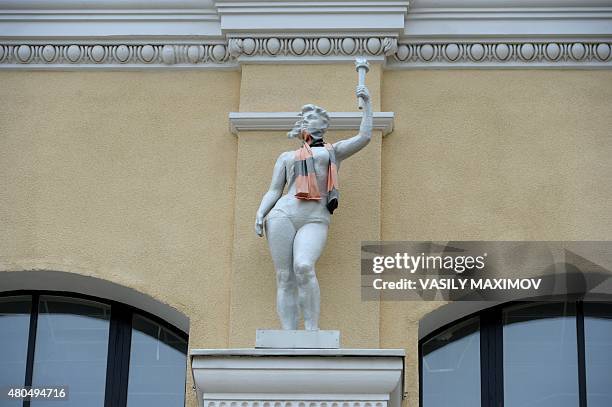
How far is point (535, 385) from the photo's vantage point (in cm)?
1346

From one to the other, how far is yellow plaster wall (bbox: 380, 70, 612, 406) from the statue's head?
88cm

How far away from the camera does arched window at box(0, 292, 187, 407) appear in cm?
1372

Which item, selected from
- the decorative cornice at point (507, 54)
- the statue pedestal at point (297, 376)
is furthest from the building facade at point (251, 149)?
the statue pedestal at point (297, 376)

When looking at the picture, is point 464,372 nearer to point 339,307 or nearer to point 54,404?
point 339,307

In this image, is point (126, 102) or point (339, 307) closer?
point (339, 307)

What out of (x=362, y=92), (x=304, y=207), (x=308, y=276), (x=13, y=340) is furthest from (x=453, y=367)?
(x=13, y=340)

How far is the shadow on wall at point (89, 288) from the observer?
530 inches

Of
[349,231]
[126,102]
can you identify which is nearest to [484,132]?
[349,231]

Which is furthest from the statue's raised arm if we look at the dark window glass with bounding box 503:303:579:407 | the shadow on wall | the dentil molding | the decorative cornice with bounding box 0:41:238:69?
the dark window glass with bounding box 503:303:579:407

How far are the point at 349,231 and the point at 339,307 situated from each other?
605 mm

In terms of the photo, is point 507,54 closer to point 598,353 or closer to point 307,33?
point 307,33

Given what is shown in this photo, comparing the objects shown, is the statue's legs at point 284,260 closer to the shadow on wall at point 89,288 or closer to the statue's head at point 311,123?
the statue's head at point 311,123

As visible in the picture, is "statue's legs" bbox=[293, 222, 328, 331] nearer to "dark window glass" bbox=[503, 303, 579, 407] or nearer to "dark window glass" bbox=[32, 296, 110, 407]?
"dark window glass" bbox=[503, 303, 579, 407]

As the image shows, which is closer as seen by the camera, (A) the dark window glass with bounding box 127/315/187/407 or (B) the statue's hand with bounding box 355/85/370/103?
(B) the statue's hand with bounding box 355/85/370/103
